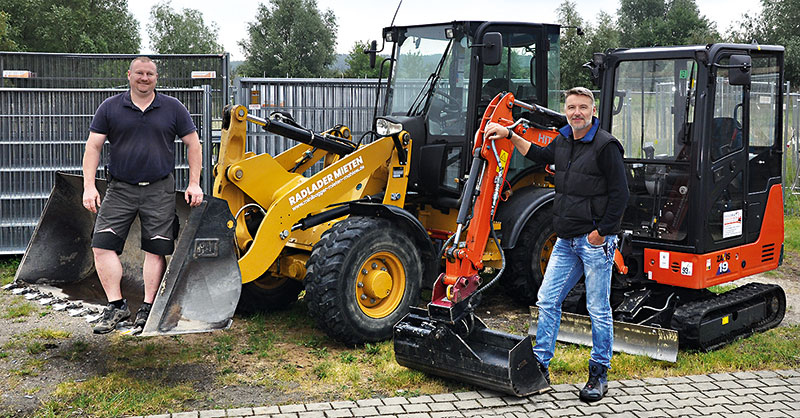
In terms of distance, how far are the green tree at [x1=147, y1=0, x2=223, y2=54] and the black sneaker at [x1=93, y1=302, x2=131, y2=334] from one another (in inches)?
2894

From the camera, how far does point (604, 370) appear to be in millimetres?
5777

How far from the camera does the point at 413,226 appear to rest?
712 cm

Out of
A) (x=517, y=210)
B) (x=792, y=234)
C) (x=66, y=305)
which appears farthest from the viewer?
(x=792, y=234)

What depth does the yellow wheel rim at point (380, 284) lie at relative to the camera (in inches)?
270

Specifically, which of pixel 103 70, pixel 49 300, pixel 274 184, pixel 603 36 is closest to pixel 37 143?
pixel 103 70

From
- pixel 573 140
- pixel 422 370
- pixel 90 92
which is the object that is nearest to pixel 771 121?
pixel 573 140

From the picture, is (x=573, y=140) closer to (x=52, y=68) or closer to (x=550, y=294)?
(x=550, y=294)

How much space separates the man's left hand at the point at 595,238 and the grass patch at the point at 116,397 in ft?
9.25

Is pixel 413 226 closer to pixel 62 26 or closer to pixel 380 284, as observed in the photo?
pixel 380 284

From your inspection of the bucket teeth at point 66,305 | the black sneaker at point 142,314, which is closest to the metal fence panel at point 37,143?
the bucket teeth at point 66,305

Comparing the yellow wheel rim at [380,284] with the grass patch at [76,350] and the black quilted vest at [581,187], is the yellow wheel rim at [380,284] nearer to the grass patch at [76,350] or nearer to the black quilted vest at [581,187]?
the black quilted vest at [581,187]

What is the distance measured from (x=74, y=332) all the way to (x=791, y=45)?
1576 inches

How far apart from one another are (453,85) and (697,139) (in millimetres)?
2180

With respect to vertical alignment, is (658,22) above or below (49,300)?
above
